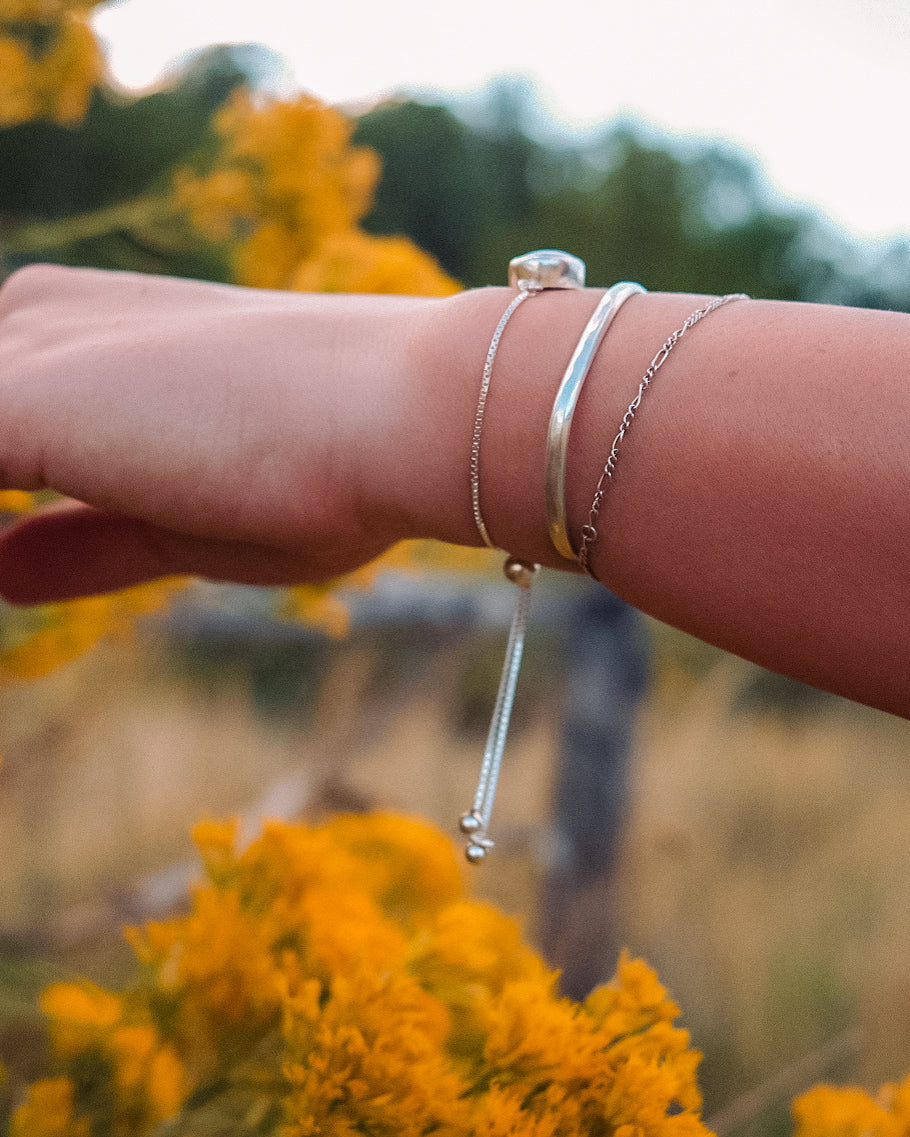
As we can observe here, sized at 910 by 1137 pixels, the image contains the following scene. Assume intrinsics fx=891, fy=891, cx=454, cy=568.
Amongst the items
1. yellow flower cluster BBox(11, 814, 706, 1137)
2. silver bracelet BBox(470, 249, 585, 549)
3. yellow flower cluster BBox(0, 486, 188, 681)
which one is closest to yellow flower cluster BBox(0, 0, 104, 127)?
yellow flower cluster BBox(0, 486, 188, 681)

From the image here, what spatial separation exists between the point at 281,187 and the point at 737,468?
0.51 meters

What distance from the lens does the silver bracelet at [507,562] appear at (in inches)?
11.1

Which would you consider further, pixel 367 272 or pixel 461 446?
pixel 367 272

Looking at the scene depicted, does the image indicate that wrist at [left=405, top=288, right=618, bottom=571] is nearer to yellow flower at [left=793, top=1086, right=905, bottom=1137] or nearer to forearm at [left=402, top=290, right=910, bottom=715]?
forearm at [left=402, top=290, right=910, bottom=715]

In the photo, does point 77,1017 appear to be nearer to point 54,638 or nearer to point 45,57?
point 54,638

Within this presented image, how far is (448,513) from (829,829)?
1.60 ft

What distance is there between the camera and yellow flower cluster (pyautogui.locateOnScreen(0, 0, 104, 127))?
1.91 ft

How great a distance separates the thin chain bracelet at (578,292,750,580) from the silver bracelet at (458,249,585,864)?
1.6 inches

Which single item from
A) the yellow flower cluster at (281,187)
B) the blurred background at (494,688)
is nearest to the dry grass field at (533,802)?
the blurred background at (494,688)

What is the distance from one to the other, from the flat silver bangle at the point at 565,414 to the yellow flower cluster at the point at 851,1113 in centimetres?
17

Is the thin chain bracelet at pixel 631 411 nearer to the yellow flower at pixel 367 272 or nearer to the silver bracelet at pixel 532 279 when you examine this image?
the silver bracelet at pixel 532 279

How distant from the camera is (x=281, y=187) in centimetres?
63

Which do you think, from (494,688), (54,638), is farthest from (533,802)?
(54,638)

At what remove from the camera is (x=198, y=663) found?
87cm
